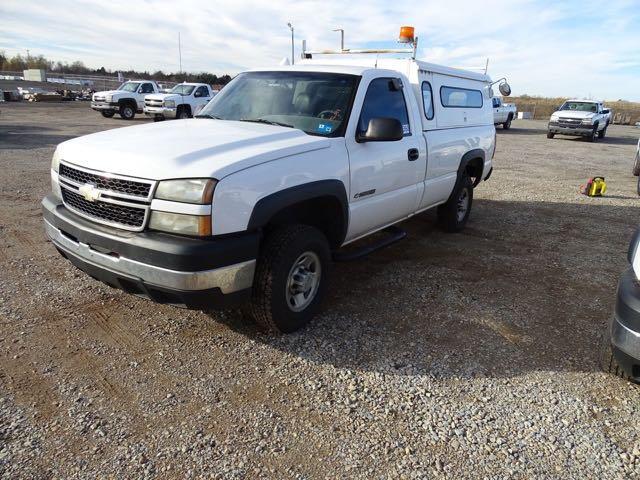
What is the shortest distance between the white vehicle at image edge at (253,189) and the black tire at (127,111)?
20.5 meters

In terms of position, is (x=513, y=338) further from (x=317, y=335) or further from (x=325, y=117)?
(x=325, y=117)

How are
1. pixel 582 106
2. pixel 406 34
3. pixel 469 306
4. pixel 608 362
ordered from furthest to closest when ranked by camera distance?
pixel 582 106 < pixel 406 34 < pixel 469 306 < pixel 608 362

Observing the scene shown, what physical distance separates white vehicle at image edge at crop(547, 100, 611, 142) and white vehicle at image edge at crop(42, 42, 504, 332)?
2004 centimetres

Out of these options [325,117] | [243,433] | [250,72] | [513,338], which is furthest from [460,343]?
[250,72]

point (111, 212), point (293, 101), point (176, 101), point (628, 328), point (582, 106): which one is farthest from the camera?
point (582, 106)

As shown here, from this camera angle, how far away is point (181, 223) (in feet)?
8.95

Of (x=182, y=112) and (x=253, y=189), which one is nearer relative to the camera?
(x=253, y=189)

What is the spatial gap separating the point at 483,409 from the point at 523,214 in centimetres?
551

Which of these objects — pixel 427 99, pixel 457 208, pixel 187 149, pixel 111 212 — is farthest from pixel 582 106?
pixel 111 212

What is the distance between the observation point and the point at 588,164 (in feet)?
47.4

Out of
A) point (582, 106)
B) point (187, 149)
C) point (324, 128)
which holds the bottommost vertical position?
point (187, 149)

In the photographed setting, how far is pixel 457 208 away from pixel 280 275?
3.67 metres

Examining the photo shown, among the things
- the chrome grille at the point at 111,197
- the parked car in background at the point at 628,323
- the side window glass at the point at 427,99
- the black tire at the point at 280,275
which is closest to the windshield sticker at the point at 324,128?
the black tire at the point at 280,275

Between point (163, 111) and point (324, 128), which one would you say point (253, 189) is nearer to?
point (324, 128)
